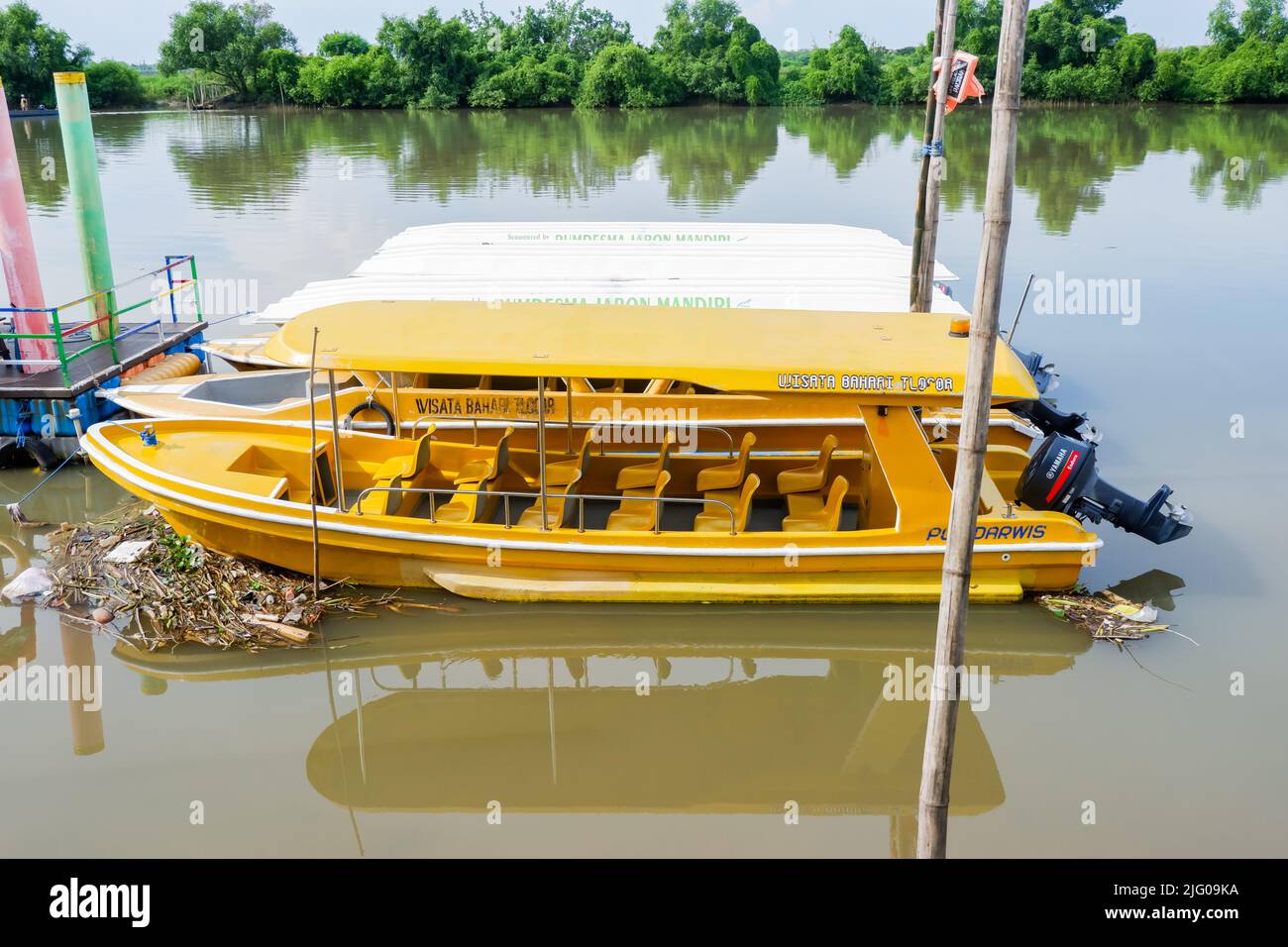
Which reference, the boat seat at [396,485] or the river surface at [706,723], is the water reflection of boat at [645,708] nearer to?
the river surface at [706,723]

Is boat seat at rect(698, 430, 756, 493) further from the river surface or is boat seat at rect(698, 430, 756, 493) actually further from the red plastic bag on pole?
the red plastic bag on pole

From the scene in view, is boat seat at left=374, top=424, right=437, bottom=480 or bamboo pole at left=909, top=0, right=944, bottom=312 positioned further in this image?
bamboo pole at left=909, top=0, right=944, bottom=312

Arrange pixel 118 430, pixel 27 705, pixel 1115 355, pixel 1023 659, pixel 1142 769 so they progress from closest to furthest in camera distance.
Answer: pixel 1142 769 < pixel 27 705 < pixel 1023 659 < pixel 118 430 < pixel 1115 355

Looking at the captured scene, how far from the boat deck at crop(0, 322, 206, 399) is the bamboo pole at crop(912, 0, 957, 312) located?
8.79 m

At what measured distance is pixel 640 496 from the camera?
8961 mm

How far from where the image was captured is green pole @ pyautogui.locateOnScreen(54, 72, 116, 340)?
12.0 metres

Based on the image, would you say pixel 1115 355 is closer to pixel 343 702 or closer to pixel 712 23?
pixel 343 702

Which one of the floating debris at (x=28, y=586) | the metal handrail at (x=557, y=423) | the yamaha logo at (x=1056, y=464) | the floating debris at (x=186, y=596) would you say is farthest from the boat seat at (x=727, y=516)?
the floating debris at (x=28, y=586)

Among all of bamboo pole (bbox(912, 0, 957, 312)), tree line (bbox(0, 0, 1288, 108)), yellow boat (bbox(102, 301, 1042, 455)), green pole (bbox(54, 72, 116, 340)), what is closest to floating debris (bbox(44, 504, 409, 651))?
yellow boat (bbox(102, 301, 1042, 455))

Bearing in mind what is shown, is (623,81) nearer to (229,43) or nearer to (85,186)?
(229,43)

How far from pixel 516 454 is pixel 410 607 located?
72.6 inches

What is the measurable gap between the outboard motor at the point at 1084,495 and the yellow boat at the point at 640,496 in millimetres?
22

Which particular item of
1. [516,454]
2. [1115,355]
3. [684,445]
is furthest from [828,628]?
[1115,355]
